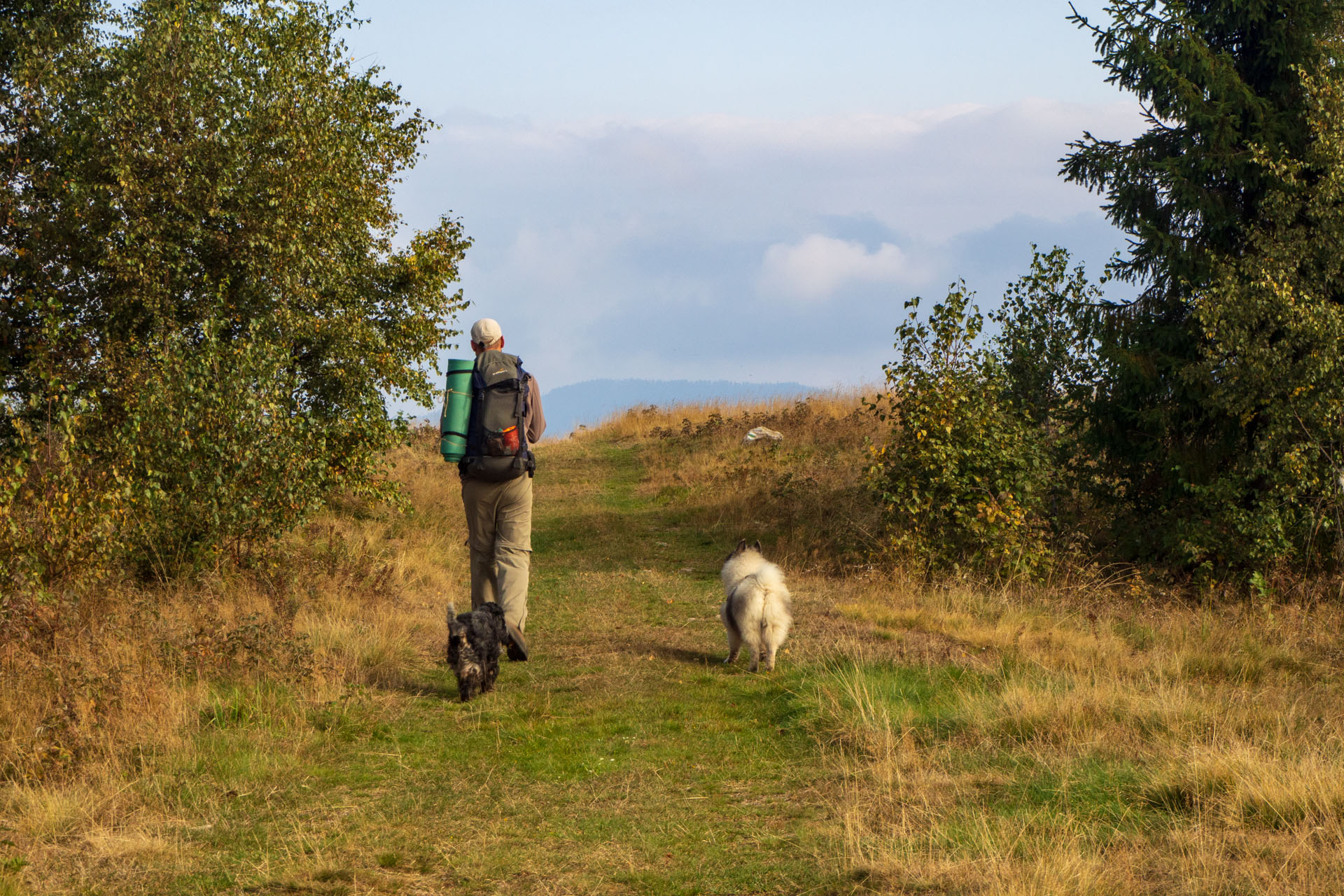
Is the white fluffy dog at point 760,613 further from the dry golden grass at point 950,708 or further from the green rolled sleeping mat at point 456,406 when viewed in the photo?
the green rolled sleeping mat at point 456,406

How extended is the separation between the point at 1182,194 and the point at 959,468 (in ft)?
16.9

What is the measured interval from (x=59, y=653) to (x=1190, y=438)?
48.8 ft

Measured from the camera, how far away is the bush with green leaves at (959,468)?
14680mm

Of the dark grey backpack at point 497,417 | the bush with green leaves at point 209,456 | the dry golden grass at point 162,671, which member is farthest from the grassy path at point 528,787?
the bush with green leaves at point 209,456

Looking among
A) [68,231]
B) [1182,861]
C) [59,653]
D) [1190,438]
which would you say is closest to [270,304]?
[68,231]

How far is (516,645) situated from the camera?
1000cm

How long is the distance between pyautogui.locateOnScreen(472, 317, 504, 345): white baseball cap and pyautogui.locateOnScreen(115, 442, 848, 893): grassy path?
318 cm

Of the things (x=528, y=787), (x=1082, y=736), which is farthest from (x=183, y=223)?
(x=1082, y=736)

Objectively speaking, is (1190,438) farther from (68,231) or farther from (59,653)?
(68,231)

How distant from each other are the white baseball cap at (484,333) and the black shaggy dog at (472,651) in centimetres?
255

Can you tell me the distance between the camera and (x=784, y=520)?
2000cm

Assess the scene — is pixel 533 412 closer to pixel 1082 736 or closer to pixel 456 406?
pixel 456 406

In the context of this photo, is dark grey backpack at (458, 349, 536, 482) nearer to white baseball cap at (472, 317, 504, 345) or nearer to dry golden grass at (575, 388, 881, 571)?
white baseball cap at (472, 317, 504, 345)

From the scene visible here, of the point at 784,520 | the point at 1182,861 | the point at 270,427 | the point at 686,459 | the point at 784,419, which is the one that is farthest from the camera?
the point at 784,419
